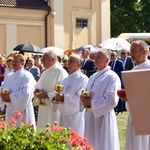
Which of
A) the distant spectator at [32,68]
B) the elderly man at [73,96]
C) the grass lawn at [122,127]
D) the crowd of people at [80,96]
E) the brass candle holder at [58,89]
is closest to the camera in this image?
the crowd of people at [80,96]

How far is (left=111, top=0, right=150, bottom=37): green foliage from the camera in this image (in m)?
39.8

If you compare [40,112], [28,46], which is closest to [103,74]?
[40,112]

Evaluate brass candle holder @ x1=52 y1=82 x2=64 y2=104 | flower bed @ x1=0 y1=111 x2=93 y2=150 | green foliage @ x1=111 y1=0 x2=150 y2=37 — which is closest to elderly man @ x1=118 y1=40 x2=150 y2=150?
brass candle holder @ x1=52 y1=82 x2=64 y2=104

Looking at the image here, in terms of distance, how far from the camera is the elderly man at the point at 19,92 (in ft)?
26.2

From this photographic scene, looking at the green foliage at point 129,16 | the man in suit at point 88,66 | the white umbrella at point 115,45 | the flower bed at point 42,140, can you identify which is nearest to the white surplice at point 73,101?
the flower bed at point 42,140

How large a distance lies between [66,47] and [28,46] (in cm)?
1053

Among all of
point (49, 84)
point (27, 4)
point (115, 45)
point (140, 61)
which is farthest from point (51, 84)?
point (27, 4)

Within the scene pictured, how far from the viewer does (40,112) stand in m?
8.33

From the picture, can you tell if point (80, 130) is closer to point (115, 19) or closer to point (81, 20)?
point (81, 20)

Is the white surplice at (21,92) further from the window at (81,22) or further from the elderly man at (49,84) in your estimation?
the window at (81,22)

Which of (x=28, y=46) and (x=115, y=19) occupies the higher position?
(x=115, y=19)

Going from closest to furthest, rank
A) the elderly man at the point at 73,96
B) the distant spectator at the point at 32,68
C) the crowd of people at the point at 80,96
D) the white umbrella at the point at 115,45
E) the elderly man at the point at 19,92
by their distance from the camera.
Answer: the crowd of people at the point at 80,96 → the elderly man at the point at 73,96 → the elderly man at the point at 19,92 → the distant spectator at the point at 32,68 → the white umbrella at the point at 115,45

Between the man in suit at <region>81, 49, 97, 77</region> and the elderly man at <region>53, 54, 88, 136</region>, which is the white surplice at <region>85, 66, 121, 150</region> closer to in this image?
the elderly man at <region>53, 54, 88, 136</region>

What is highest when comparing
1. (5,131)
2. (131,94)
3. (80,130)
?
(131,94)
